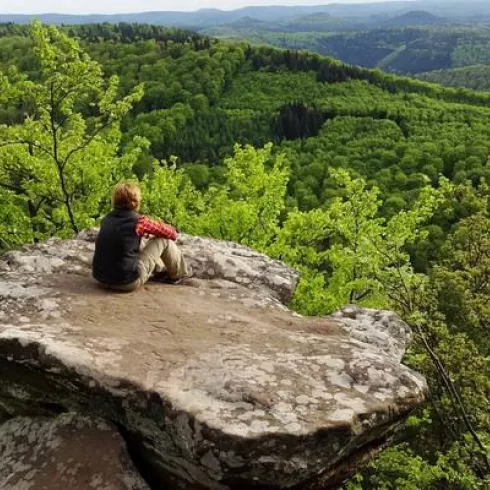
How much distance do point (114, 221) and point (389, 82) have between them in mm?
172160

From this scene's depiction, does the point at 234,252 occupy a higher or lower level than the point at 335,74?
higher

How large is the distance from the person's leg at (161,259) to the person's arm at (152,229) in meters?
0.13

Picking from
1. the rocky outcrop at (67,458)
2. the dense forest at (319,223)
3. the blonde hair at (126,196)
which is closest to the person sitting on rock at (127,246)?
the blonde hair at (126,196)

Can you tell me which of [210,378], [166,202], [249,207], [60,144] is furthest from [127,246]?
[60,144]

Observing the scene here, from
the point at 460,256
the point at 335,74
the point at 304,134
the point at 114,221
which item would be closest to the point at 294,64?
the point at 335,74

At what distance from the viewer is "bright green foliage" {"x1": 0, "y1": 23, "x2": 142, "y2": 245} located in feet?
69.3

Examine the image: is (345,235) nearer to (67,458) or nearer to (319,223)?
(319,223)

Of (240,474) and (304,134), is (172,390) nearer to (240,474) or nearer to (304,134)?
(240,474)

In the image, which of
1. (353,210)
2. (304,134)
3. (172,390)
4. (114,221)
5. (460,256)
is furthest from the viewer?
(304,134)

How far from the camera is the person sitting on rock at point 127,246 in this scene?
12414 mm

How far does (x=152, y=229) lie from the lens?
13.1 m

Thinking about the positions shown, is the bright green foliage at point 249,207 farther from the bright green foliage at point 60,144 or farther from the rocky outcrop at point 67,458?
the rocky outcrop at point 67,458

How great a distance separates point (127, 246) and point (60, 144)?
524 inches

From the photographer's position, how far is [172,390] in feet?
30.3
